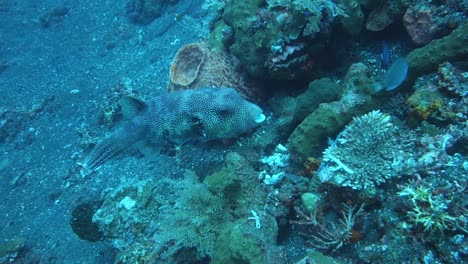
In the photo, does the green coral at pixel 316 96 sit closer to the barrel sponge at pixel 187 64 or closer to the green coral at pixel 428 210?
the green coral at pixel 428 210

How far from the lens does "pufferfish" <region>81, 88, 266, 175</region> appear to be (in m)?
5.28

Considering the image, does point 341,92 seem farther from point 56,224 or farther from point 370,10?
point 56,224

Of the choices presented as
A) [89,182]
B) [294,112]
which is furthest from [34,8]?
[294,112]

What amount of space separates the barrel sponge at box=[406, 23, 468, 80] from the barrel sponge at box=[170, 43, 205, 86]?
12.4 feet

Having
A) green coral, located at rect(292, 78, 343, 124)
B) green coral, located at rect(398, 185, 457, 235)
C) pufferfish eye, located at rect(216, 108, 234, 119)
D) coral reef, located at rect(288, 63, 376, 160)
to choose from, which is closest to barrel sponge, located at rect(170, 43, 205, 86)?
pufferfish eye, located at rect(216, 108, 234, 119)

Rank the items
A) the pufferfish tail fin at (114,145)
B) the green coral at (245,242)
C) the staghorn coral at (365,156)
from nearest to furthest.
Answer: the staghorn coral at (365,156) → the green coral at (245,242) → the pufferfish tail fin at (114,145)

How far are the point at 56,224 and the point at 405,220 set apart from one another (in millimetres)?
7190

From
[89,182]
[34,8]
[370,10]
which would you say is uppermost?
[370,10]

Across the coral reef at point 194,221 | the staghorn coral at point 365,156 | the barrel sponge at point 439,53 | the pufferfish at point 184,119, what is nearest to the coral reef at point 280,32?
the pufferfish at point 184,119

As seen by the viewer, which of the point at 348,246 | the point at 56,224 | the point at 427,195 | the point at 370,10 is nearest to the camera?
the point at 427,195

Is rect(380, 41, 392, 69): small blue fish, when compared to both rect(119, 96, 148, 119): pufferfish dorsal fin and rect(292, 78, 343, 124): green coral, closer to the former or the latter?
rect(292, 78, 343, 124): green coral

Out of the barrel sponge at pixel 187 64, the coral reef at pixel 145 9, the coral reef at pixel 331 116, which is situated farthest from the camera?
the coral reef at pixel 145 9

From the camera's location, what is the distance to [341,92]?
15.3ft

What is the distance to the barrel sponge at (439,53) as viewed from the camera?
3.76 meters
